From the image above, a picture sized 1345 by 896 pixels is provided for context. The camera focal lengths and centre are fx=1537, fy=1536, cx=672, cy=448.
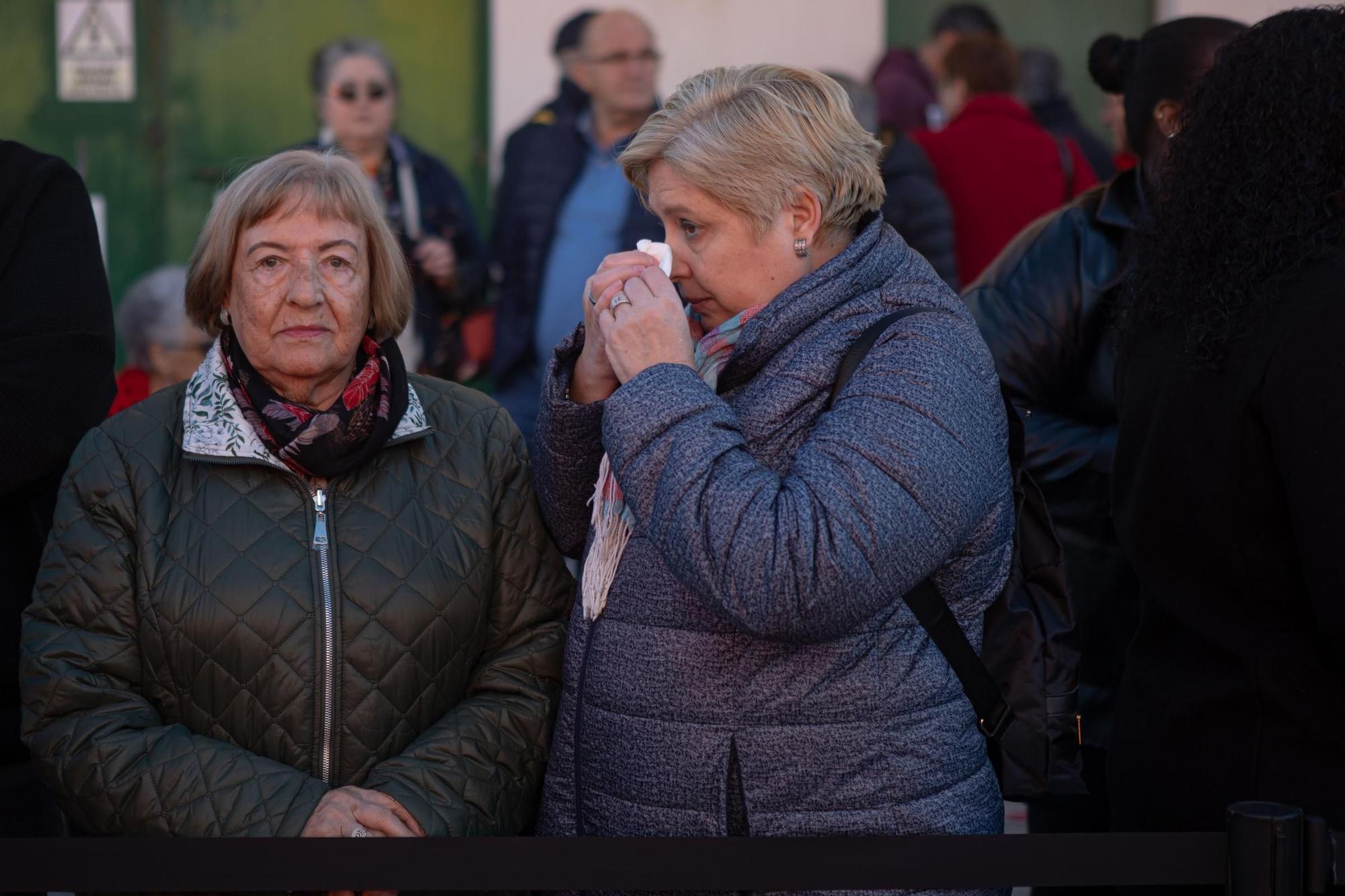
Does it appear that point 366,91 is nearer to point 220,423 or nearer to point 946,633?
point 220,423

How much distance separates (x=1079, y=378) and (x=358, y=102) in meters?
3.57

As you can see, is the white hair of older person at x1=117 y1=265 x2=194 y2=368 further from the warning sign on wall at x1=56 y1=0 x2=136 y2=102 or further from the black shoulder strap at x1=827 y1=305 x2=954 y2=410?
the black shoulder strap at x1=827 y1=305 x2=954 y2=410

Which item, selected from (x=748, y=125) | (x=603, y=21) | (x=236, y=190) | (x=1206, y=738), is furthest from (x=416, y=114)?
(x=1206, y=738)

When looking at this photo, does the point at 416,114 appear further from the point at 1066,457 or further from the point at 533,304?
the point at 1066,457

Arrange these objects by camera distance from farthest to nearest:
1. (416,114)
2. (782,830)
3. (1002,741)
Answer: (416,114) < (1002,741) < (782,830)

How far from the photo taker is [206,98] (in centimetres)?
670

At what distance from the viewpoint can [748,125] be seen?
2.22 m

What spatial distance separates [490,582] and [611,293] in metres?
0.59

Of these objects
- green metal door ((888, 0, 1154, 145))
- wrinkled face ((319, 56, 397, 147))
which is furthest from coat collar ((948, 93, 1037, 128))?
wrinkled face ((319, 56, 397, 147))

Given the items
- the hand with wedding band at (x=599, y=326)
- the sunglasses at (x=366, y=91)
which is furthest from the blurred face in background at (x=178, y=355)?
the hand with wedding band at (x=599, y=326)

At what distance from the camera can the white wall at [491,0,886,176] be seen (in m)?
6.52

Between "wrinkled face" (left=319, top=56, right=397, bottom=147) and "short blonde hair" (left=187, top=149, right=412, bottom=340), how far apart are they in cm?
329

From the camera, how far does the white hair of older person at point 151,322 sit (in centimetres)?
473

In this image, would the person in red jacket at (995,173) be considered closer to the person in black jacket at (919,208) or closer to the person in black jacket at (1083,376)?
the person in black jacket at (919,208)
